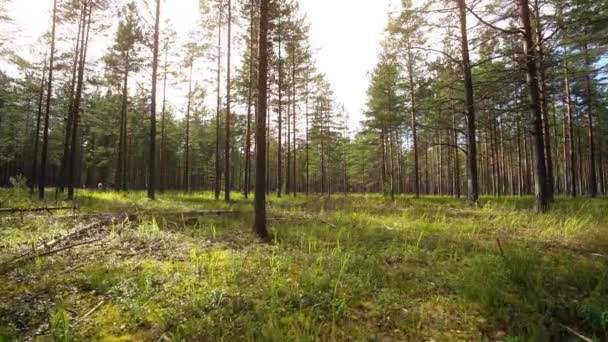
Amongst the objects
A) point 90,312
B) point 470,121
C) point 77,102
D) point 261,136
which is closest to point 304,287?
point 90,312

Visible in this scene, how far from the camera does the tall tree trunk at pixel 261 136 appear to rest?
312 inches

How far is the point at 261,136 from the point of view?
796 cm

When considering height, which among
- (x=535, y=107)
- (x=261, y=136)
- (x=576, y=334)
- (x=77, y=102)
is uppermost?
(x=77, y=102)

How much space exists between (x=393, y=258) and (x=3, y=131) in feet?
150

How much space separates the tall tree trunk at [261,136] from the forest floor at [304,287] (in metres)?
0.55

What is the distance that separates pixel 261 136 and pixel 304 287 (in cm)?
417

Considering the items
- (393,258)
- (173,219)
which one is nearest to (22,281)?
(173,219)

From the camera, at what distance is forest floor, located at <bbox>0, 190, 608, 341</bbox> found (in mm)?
3799

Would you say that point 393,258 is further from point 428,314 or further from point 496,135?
point 496,135

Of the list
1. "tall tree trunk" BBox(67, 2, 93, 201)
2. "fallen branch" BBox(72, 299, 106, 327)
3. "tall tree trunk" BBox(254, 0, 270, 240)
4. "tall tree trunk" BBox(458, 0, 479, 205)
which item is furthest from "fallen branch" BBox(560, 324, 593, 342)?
"tall tree trunk" BBox(67, 2, 93, 201)

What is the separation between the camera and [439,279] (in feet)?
17.2

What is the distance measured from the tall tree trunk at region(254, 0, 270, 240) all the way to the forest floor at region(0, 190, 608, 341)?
55cm

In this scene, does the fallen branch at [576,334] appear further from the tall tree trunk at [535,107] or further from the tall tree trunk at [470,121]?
the tall tree trunk at [470,121]

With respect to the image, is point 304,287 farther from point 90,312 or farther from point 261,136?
point 261,136
